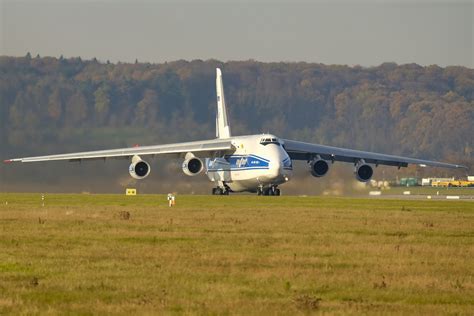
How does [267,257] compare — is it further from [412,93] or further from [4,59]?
[412,93]

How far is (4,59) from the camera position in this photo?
83.3 meters

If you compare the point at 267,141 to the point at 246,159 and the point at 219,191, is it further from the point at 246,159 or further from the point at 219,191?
the point at 219,191

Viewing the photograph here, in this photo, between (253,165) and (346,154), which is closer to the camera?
(253,165)

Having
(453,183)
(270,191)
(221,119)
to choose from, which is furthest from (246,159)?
(453,183)

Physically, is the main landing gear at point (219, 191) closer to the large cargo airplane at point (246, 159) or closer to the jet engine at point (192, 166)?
the large cargo airplane at point (246, 159)

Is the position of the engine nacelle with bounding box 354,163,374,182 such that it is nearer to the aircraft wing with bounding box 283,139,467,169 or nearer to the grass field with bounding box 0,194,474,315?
the aircraft wing with bounding box 283,139,467,169

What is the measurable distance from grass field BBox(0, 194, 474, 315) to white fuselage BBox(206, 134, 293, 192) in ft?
87.5

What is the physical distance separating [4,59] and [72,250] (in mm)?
61816

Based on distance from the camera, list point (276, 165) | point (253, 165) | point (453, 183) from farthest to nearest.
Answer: point (453, 183) < point (253, 165) < point (276, 165)

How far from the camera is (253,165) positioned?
6334 centimetres

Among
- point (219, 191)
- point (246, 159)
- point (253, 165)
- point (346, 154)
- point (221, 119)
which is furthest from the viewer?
point (221, 119)

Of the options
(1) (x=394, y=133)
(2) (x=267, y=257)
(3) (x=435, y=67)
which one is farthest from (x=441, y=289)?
(3) (x=435, y=67)

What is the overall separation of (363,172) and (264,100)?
34.7 metres

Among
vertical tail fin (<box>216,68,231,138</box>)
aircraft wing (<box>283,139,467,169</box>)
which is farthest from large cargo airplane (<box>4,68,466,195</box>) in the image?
vertical tail fin (<box>216,68,231,138</box>)
